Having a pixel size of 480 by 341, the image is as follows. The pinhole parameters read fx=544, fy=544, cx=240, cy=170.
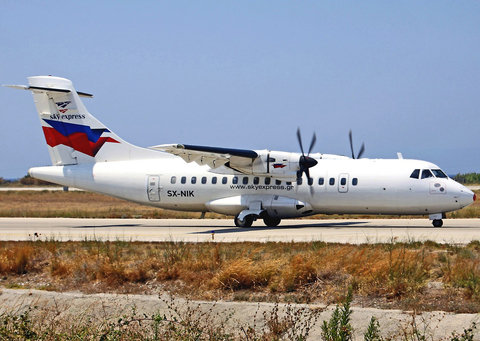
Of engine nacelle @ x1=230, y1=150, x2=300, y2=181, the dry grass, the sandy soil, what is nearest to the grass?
engine nacelle @ x1=230, y1=150, x2=300, y2=181

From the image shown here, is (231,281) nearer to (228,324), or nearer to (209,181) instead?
(228,324)

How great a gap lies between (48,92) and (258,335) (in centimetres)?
2347

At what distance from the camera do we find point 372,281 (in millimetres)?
10953

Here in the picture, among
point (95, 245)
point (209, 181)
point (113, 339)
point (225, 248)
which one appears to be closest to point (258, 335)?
point (113, 339)

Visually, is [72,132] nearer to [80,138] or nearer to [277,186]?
[80,138]

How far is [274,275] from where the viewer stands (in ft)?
38.7

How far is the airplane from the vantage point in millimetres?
24391

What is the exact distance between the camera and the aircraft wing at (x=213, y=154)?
2383 cm

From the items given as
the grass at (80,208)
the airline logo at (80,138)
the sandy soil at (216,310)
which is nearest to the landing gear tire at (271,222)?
the airline logo at (80,138)

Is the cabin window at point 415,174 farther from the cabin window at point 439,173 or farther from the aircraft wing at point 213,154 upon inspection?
the aircraft wing at point 213,154

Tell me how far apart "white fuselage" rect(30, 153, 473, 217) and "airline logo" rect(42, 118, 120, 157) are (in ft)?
3.02

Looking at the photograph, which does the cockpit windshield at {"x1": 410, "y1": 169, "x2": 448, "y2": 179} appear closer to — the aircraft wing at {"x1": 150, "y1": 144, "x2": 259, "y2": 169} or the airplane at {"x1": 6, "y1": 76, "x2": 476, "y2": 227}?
the airplane at {"x1": 6, "y1": 76, "x2": 476, "y2": 227}

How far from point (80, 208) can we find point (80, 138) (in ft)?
63.2

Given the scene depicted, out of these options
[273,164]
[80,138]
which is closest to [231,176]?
[273,164]
